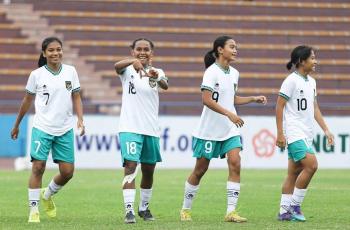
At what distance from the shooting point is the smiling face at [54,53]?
12.1m

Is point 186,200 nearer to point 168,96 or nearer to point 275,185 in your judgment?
point 275,185

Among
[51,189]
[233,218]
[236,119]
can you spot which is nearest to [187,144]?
[51,189]

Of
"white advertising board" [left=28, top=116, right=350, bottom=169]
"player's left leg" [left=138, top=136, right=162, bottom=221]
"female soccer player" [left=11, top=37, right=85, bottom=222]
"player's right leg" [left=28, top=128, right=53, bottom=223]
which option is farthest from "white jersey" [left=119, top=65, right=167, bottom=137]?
"white advertising board" [left=28, top=116, right=350, bottom=169]

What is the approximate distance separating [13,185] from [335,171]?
8853 millimetres

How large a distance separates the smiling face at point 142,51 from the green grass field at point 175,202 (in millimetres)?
1794

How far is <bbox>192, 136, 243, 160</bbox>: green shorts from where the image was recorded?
12.0m

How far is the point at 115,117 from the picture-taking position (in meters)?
26.4

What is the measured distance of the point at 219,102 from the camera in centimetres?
1204

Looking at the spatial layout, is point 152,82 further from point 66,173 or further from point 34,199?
point 34,199

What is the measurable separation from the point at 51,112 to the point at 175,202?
386cm

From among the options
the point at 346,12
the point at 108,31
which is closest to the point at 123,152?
the point at 108,31

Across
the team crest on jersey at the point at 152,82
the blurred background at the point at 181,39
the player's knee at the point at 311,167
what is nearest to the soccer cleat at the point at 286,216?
the player's knee at the point at 311,167

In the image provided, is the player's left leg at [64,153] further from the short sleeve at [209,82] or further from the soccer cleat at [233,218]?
the soccer cleat at [233,218]

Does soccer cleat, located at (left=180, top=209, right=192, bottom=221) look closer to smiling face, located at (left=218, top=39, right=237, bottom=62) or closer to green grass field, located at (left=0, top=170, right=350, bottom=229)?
green grass field, located at (left=0, top=170, right=350, bottom=229)
